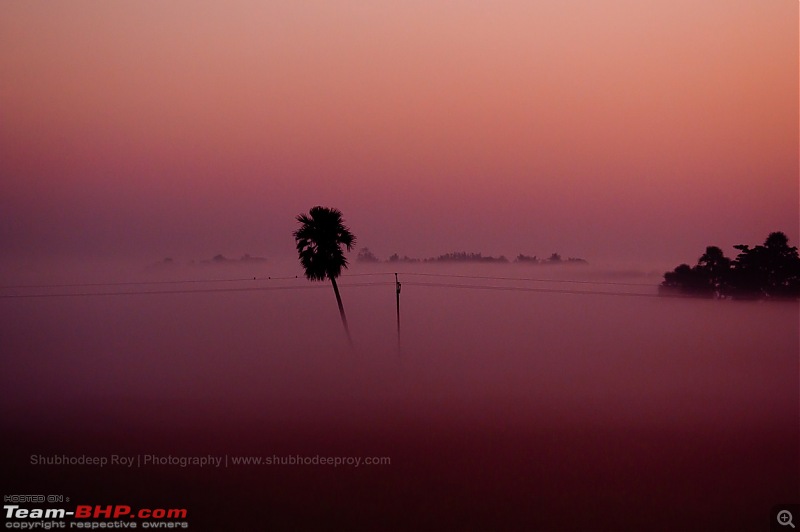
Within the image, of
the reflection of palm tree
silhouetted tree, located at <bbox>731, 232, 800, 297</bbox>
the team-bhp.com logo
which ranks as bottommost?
the team-bhp.com logo

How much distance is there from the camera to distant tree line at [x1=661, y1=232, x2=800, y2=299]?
284 feet

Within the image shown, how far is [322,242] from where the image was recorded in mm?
54938

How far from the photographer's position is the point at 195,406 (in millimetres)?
38000

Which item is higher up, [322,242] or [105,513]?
[322,242]

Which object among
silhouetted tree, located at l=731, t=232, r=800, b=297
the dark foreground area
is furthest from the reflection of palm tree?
silhouetted tree, located at l=731, t=232, r=800, b=297

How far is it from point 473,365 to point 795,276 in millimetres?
55573

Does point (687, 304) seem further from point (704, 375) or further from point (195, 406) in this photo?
point (195, 406)

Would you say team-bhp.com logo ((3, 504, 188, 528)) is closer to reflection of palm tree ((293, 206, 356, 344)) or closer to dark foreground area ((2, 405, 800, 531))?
dark foreground area ((2, 405, 800, 531))

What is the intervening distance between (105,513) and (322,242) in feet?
111

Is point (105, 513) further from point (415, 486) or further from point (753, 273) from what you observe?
point (753, 273)

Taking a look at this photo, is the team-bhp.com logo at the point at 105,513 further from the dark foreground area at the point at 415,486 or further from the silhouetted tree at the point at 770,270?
the silhouetted tree at the point at 770,270

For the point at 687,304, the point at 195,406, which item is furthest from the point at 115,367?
the point at 687,304

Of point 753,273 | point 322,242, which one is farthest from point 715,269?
point 322,242

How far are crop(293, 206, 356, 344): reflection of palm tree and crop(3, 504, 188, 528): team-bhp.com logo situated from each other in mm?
32544
